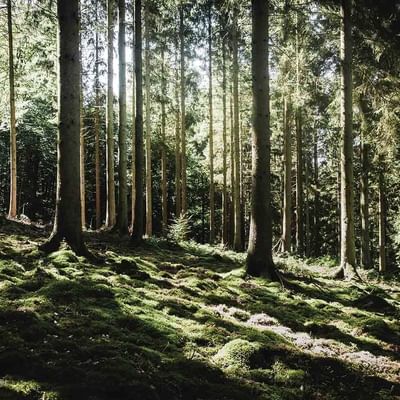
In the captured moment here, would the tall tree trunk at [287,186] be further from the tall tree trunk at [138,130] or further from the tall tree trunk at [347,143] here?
the tall tree trunk at [138,130]

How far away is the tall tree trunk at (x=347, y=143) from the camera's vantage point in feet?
39.7

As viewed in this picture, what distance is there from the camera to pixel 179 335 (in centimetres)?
586

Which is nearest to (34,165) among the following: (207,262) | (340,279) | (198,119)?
(198,119)

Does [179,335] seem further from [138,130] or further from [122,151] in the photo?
[122,151]

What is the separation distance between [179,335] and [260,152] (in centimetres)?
567

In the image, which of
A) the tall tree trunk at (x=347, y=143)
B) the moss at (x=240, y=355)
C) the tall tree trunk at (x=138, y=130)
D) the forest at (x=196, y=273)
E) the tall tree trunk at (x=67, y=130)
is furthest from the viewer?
the tall tree trunk at (x=138, y=130)

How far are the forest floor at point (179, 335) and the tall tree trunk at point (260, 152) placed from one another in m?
0.77

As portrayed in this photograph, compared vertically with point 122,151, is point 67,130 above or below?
below

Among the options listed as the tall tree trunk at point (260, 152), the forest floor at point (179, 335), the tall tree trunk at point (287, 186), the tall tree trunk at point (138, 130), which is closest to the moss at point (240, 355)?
the forest floor at point (179, 335)

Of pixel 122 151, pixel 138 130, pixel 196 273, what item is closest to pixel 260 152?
pixel 196 273

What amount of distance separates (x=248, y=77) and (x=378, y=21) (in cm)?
922

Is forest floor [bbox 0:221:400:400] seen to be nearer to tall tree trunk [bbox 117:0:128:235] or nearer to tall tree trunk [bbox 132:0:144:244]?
tall tree trunk [bbox 132:0:144:244]

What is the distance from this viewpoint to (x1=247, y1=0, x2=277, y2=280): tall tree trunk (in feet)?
33.7

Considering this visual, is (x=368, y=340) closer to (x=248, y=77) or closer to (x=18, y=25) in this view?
(x=248, y=77)
